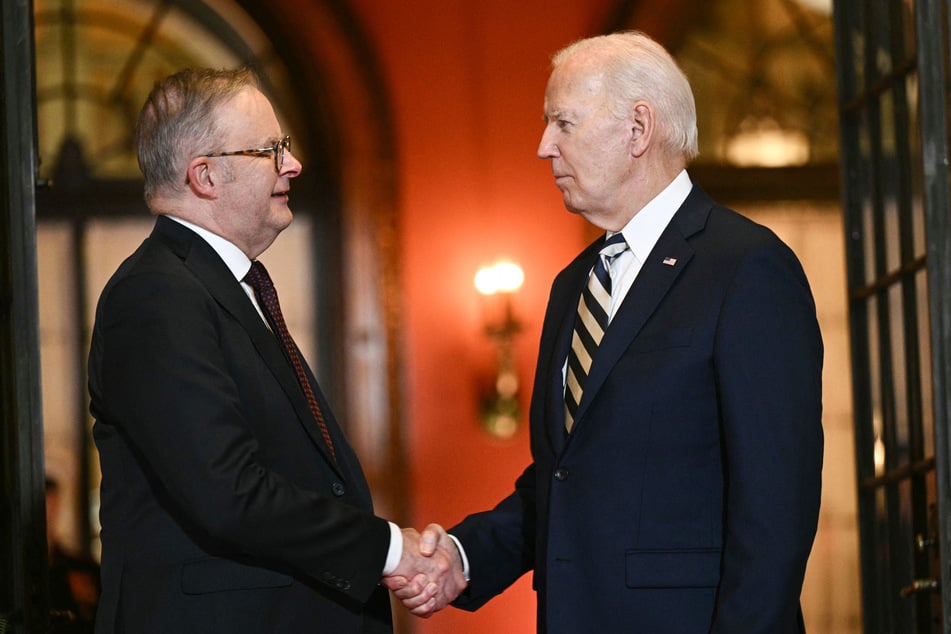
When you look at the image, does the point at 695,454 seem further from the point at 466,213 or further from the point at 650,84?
the point at 466,213

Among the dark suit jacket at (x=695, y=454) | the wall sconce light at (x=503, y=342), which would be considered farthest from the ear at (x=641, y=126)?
the wall sconce light at (x=503, y=342)

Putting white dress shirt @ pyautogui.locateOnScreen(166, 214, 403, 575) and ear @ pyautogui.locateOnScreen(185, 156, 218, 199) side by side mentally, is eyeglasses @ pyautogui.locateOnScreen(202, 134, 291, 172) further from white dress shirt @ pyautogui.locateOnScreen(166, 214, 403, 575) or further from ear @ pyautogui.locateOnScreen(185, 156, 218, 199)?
white dress shirt @ pyautogui.locateOnScreen(166, 214, 403, 575)

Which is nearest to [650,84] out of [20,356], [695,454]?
[695,454]

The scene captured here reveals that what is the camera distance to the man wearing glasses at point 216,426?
2.14 m

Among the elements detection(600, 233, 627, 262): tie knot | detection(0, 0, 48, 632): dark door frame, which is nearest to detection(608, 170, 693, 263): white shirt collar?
detection(600, 233, 627, 262): tie knot

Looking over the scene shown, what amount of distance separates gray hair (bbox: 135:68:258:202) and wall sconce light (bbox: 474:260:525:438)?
3.76 m

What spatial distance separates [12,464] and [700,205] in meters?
1.76

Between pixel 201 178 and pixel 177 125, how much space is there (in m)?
0.11

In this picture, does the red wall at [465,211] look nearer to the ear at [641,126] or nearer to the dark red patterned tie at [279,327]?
the dark red patterned tie at [279,327]

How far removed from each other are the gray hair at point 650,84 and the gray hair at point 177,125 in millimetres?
734

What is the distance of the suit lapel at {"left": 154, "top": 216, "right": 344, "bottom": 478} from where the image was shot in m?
2.30

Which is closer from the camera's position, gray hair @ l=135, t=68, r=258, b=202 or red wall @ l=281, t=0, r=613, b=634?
gray hair @ l=135, t=68, r=258, b=202

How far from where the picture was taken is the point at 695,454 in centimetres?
210

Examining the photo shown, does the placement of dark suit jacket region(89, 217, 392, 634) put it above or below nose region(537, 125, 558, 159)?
below
